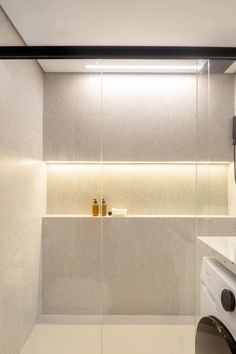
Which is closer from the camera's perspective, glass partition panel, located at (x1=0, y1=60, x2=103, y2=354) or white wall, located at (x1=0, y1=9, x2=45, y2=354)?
white wall, located at (x1=0, y1=9, x2=45, y2=354)

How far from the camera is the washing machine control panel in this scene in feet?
3.66

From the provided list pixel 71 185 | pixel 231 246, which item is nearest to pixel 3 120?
pixel 71 185

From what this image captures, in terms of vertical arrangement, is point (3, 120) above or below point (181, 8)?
below

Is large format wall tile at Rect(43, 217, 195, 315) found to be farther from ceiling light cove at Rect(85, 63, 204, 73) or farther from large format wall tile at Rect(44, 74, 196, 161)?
ceiling light cove at Rect(85, 63, 204, 73)

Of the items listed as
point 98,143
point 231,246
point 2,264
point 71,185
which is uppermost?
point 98,143

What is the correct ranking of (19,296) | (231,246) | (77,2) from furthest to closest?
1. (19,296)
2. (77,2)
3. (231,246)

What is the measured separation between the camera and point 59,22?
200cm

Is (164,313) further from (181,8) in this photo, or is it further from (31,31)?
(31,31)

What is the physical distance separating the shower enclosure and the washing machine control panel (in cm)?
82

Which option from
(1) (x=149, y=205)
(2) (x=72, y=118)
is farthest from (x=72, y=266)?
(2) (x=72, y=118)

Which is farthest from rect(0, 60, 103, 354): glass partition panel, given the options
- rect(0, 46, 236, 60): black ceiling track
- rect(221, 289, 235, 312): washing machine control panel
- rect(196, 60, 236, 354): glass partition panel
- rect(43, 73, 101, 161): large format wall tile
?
rect(221, 289, 235, 312): washing machine control panel

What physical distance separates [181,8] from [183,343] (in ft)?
7.22

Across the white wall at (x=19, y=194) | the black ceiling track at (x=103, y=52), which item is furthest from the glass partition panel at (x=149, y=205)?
the white wall at (x=19, y=194)

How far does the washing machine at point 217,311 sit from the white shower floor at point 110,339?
52cm
